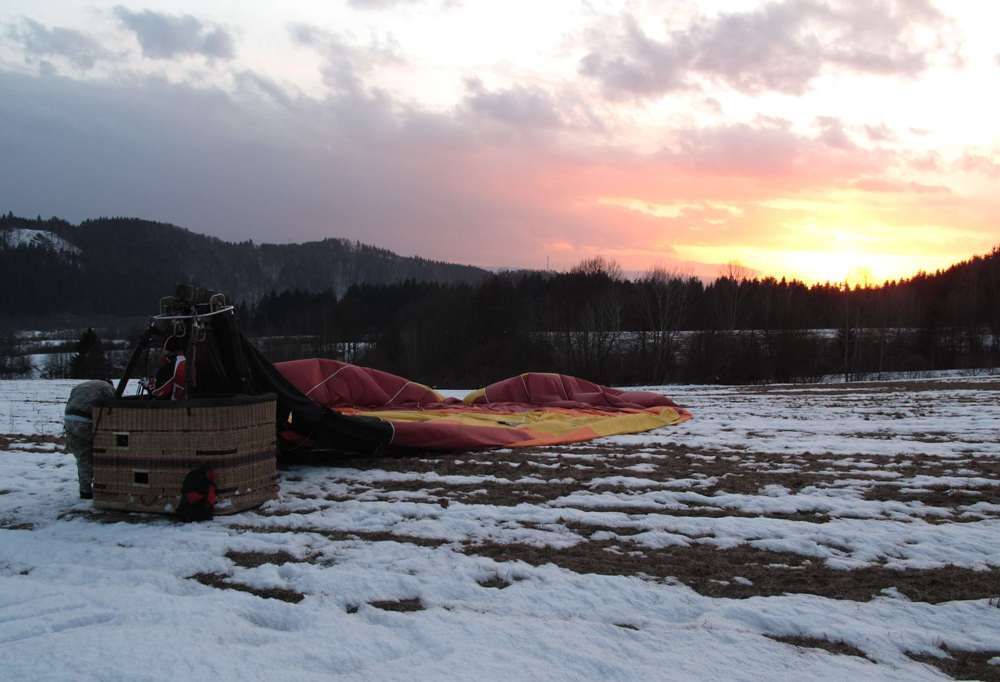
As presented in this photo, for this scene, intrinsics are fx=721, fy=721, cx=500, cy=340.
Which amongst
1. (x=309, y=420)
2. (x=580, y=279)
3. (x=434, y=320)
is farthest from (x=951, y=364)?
(x=309, y=420)

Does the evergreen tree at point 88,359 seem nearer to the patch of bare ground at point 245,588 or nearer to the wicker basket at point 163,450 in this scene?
the wicker basket at point 163,450

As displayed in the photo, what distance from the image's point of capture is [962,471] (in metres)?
6.27

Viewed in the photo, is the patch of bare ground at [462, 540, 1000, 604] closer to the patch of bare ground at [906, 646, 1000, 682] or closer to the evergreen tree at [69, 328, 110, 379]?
the patch of bare ground at [906, 646, 1000, 682]

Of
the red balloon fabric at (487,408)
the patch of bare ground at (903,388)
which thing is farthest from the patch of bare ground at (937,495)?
the patch of bare ground at (903,388)

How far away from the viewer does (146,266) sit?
363 ft

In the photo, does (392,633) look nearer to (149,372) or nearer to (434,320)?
(149,372)

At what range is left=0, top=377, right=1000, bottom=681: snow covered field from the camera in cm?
254

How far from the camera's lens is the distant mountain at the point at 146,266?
101 meters

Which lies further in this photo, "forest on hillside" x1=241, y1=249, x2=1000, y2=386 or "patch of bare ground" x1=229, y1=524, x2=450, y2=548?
"forest on hillside" x1=241, y1=249, x2=1000, y2=386

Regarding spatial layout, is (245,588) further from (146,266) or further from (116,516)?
(146,266)

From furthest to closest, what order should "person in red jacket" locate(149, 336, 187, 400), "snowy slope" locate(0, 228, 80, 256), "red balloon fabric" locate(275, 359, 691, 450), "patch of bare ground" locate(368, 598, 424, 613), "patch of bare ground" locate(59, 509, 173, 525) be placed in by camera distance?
"snowy slope" locate(0, 228, 80, 256)
"red balloon fabric" locate(275, 359, 691, 450)
"person in red jacket" locate(149, 336, 187, 400)
"patch of bare ground" locate(59, 509, 173, 525)
"patch of bare ground" locate(368, 598, 424, 613)

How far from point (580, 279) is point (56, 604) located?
55424mm

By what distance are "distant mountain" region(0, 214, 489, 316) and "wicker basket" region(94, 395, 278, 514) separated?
8636 cm

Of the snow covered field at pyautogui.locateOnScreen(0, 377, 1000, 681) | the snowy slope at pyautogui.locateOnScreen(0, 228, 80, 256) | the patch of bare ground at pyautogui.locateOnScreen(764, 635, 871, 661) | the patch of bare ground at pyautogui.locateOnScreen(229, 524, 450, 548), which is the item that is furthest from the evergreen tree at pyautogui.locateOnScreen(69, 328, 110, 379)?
the snowy slope at pyautogui.locateOnScreen(0, 228, 80, 256)
